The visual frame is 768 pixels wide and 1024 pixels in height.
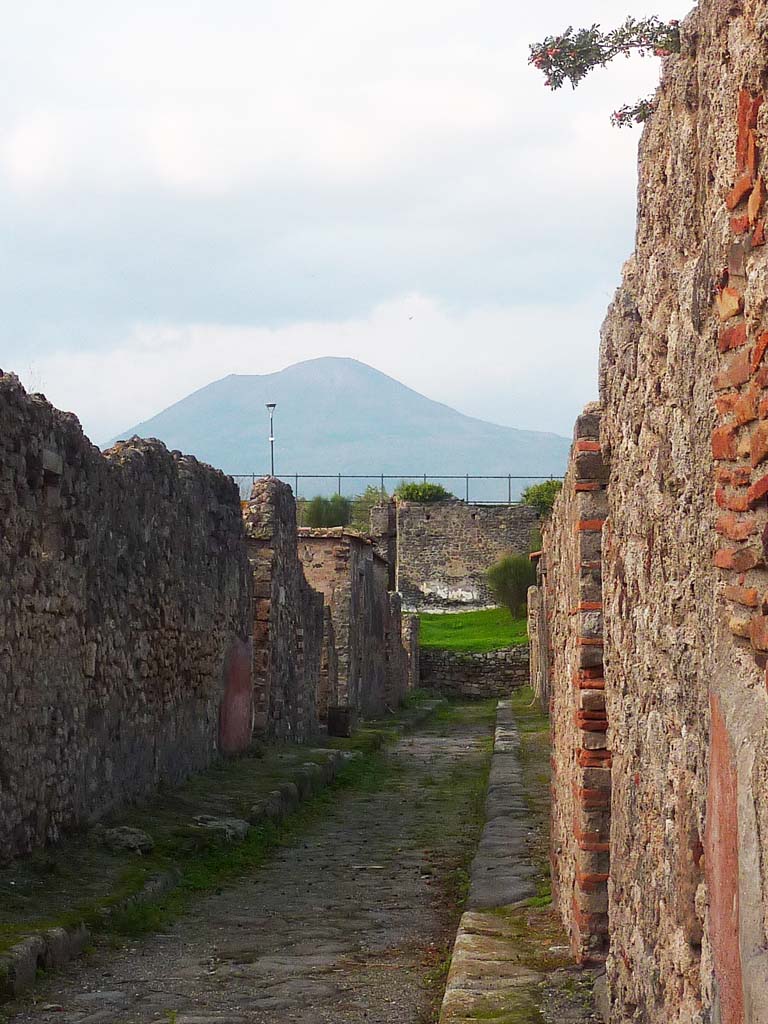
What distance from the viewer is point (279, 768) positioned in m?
11.6

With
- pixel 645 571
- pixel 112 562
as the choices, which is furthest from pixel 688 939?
pixel 112 562

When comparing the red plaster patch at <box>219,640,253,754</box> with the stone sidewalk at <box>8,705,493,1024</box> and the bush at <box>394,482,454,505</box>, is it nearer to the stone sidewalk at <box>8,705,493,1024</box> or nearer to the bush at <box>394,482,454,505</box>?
the stone sidewalk at <box>8,705,493,1024</box>

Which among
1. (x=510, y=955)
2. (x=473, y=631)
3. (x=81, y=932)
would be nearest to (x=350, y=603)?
(x=81, y=932)

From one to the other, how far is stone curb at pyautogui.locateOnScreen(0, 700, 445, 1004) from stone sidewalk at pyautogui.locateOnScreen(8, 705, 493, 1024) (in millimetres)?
78

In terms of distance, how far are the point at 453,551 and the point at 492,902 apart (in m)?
39.9

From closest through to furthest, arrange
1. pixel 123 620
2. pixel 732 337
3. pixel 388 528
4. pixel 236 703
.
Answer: pixel 732 337 < pixel 123 620 < pixel 236 703 < pixel 388 528

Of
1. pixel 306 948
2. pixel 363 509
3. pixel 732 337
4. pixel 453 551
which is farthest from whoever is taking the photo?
pixel 363 509

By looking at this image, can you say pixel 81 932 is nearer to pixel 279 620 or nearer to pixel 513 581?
pixel 279 620

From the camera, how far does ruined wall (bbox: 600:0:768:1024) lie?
2.37 m

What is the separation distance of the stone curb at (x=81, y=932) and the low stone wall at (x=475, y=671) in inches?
783

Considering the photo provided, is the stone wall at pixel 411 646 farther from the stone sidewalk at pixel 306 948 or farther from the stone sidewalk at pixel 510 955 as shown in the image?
the stone sidewalk at pixel 510 955

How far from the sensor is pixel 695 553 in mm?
2957

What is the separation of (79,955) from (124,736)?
116 inches

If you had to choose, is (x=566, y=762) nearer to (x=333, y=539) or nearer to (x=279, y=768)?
(x=279, y=768)
